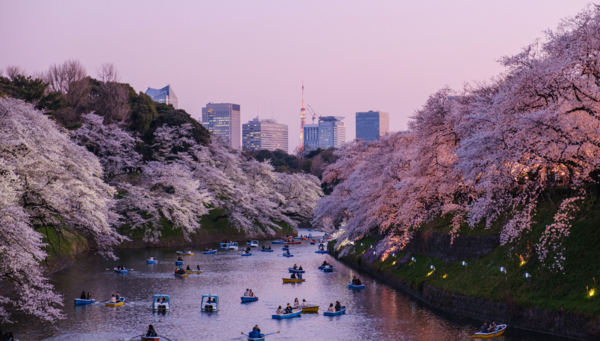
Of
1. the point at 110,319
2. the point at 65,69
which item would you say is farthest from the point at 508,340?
the point at 65,69

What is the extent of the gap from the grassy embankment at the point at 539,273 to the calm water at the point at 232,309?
204cm

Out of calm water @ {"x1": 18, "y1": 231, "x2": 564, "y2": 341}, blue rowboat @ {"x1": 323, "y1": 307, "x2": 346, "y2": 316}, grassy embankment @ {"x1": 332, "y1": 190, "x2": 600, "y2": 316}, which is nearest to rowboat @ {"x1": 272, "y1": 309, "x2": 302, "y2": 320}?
calm water @ {"x1": 18, "y1": 231, "x2": 564, "y2": 341}

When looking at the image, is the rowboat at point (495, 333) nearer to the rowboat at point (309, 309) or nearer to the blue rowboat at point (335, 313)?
the blue rowboat at point (335, 313)

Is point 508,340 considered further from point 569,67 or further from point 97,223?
point 97,223

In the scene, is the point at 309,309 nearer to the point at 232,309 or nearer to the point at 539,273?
the point at 232,309

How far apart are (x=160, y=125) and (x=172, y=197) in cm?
2127

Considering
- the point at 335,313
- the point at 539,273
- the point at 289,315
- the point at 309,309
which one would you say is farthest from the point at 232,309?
the point at 539,273

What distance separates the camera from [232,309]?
37250 mm

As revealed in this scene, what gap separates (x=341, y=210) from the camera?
6706cm

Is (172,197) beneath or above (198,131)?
beneath

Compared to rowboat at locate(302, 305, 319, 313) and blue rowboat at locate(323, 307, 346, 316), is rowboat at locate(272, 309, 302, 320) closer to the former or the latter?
rowboat at locate(302, 305, 319, 313)

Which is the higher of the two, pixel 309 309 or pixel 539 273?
pixel 539 273

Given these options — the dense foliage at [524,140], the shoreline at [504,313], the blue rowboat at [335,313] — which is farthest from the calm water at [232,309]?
the dense foliage at [524,140]

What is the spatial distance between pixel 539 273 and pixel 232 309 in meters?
19.7
